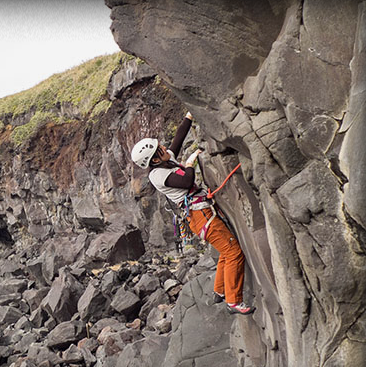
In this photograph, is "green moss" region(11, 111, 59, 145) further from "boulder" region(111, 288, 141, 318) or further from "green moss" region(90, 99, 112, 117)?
A: "boulder" region(111, 288, 141, 318)

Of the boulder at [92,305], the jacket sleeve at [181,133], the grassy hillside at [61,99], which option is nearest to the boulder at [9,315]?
the boulder at [92,305]

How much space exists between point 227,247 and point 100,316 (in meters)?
10.2

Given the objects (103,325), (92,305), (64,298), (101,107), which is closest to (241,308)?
(103,325)

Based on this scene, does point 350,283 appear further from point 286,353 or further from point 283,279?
point 286,353

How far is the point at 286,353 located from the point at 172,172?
3783 millimetres

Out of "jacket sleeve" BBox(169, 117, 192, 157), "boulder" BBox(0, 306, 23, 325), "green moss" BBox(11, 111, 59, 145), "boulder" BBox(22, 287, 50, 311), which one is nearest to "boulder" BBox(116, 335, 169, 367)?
"jacket sleeve" BBox(169, 117, 192, 157)

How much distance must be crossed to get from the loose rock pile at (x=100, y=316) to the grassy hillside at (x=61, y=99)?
39.7 feet

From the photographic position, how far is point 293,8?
213 inches

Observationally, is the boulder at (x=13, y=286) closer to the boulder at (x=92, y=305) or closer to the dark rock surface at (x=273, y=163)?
the boulder at (x=92, y=305)

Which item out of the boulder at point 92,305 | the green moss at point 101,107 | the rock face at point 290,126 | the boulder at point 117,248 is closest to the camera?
the rock face at point 290,126

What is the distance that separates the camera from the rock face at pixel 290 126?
16.1 feet

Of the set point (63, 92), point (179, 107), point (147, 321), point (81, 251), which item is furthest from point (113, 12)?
point (63, 92)

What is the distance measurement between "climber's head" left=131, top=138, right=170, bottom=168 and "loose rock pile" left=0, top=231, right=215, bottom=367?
18.6 feet

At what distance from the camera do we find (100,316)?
53.5ft
